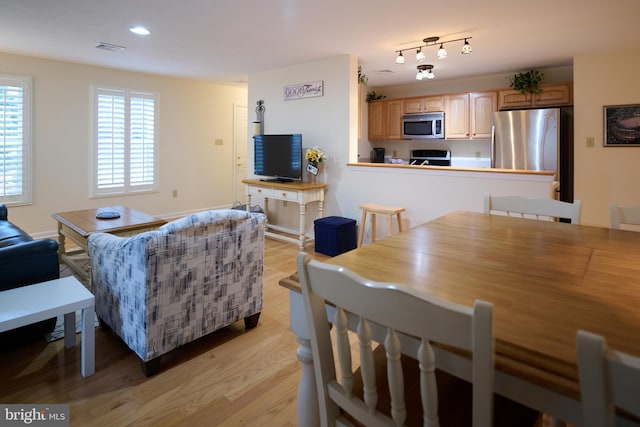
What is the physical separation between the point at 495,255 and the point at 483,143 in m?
5.29

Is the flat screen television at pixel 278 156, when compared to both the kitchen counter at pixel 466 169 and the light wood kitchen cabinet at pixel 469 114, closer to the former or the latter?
the kitchen counter at pixel 466 169

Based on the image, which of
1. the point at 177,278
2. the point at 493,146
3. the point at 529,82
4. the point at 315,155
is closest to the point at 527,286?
the point at 177,278

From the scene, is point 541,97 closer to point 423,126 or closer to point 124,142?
point 423,126

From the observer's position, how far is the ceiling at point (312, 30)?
3084 mm

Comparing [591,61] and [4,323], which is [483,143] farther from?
[4,323]

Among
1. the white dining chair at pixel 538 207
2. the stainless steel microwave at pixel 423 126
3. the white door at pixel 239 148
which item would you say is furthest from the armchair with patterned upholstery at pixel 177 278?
the white door at pixel 239 148

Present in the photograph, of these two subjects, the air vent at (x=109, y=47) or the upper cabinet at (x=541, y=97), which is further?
the upper cabinet at (x=541, y=97)

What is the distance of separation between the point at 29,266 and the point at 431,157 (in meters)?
5.73

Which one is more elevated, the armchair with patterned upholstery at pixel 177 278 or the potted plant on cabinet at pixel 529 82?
the potted plant on cabinet at pixel 529 82

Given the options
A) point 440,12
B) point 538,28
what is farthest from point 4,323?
point 538,28

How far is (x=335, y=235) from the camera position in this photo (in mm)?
4328

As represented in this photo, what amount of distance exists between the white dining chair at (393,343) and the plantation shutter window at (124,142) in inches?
229

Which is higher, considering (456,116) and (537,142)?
(456,116)

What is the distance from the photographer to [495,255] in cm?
134
